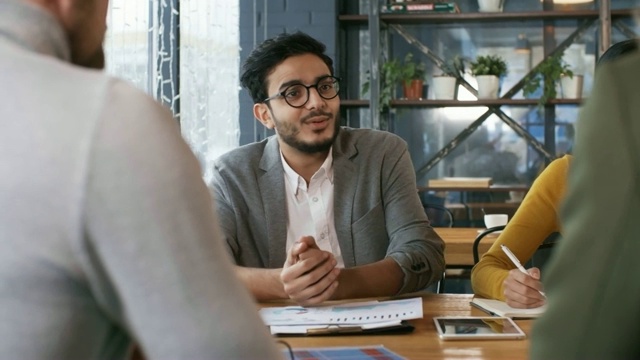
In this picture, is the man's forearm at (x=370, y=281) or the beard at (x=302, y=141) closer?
the man's forearm at (x=370, y=281)

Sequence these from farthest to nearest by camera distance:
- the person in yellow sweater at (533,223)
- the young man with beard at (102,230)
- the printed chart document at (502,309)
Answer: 1. the person in yellow sweater at (533,223)
2. the printed chart document at (502,309)
3. the young man with beard at (102,230)

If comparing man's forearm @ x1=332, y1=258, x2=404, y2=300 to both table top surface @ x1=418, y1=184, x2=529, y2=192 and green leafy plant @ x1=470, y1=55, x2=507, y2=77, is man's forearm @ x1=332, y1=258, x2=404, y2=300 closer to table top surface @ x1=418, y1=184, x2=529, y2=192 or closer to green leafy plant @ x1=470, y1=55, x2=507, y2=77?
table top surface @ x1=418, y1=184, x2=529, y2=192

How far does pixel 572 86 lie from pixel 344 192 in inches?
148

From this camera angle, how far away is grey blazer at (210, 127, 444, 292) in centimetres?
253

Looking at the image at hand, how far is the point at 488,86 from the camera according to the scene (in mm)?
5918

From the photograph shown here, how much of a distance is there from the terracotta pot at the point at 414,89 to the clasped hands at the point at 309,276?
4.04m

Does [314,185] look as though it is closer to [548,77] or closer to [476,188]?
[476,188]

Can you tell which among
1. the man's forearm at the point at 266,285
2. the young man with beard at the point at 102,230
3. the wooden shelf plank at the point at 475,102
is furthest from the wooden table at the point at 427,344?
the wooden shelf plank at the point at 475,102

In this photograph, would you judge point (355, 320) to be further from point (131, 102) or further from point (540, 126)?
point (540, 126)

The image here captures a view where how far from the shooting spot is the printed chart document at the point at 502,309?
194cm

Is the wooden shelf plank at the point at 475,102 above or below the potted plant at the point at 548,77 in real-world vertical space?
below

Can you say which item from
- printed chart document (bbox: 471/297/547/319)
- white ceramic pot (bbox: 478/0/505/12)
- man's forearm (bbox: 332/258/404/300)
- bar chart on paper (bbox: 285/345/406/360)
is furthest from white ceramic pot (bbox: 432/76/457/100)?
bar chart on paper (bbox: 285/345/406/360)

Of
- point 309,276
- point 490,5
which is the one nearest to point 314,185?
point 309,276

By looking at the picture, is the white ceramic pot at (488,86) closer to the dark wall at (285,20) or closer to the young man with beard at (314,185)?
the dark wall at (285,20)
